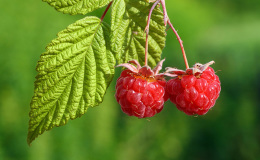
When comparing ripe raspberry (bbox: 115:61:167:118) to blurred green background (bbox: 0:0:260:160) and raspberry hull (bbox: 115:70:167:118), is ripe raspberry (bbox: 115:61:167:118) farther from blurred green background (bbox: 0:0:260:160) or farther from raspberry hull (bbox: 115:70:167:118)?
blurred green background (bbox: 0:0:260:160)

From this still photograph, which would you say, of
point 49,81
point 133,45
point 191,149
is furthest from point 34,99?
point 191,149

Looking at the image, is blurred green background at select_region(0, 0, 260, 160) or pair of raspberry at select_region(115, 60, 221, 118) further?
blurred green background at select_region(0, 0, 260, 160)

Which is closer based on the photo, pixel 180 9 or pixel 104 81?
pixel 104 81

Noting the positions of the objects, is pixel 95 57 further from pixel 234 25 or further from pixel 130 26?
pixel 234 25

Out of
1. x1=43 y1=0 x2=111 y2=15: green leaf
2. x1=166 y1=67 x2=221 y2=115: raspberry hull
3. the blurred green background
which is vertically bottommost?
the blurred green background

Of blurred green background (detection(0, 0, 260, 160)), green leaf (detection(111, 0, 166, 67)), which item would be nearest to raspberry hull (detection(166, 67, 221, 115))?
green leaf (detection(111, 0, 166, 67))

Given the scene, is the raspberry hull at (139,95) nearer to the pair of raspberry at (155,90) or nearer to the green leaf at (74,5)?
the pair of raspberry at (155,90)

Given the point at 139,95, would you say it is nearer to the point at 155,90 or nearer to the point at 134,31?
the point at 155,90
